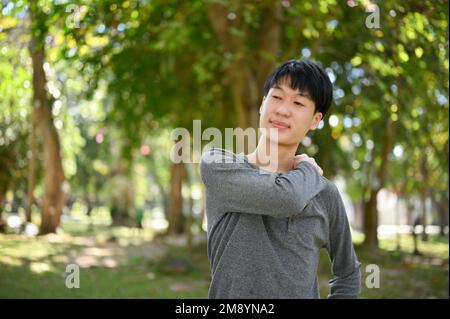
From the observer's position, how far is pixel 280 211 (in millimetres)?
2033

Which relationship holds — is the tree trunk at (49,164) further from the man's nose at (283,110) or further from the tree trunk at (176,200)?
the man's nose at (283,110)

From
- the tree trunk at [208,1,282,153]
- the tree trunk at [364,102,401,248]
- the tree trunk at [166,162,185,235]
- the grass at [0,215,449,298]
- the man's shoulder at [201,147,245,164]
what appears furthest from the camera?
the tree trunk at [166,162,185,235]

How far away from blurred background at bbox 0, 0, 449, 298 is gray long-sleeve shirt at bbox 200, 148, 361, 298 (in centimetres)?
460

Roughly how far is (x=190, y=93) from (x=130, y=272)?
4.83 metres

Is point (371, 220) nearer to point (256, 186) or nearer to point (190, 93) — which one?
point (190, 93)

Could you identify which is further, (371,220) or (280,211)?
(371,220)

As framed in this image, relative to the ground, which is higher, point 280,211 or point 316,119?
point 316,119

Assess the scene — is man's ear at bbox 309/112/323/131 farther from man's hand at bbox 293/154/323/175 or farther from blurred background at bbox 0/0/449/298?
blurred background at bbox 0/0/449/298

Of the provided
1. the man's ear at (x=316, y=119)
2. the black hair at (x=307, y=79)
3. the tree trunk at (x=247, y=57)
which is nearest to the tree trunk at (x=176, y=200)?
the tree trunk at (x=247, y=57)

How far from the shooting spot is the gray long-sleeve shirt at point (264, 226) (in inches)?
80.7

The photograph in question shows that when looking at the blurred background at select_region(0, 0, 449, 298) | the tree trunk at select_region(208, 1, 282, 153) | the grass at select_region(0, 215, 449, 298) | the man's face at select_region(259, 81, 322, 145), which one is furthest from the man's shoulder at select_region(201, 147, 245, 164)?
the tree trunk at select_region(208, 1, 282, 153)

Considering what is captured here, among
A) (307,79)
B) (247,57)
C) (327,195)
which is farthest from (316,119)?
(247,57)

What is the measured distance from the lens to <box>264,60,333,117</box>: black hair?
223cm
